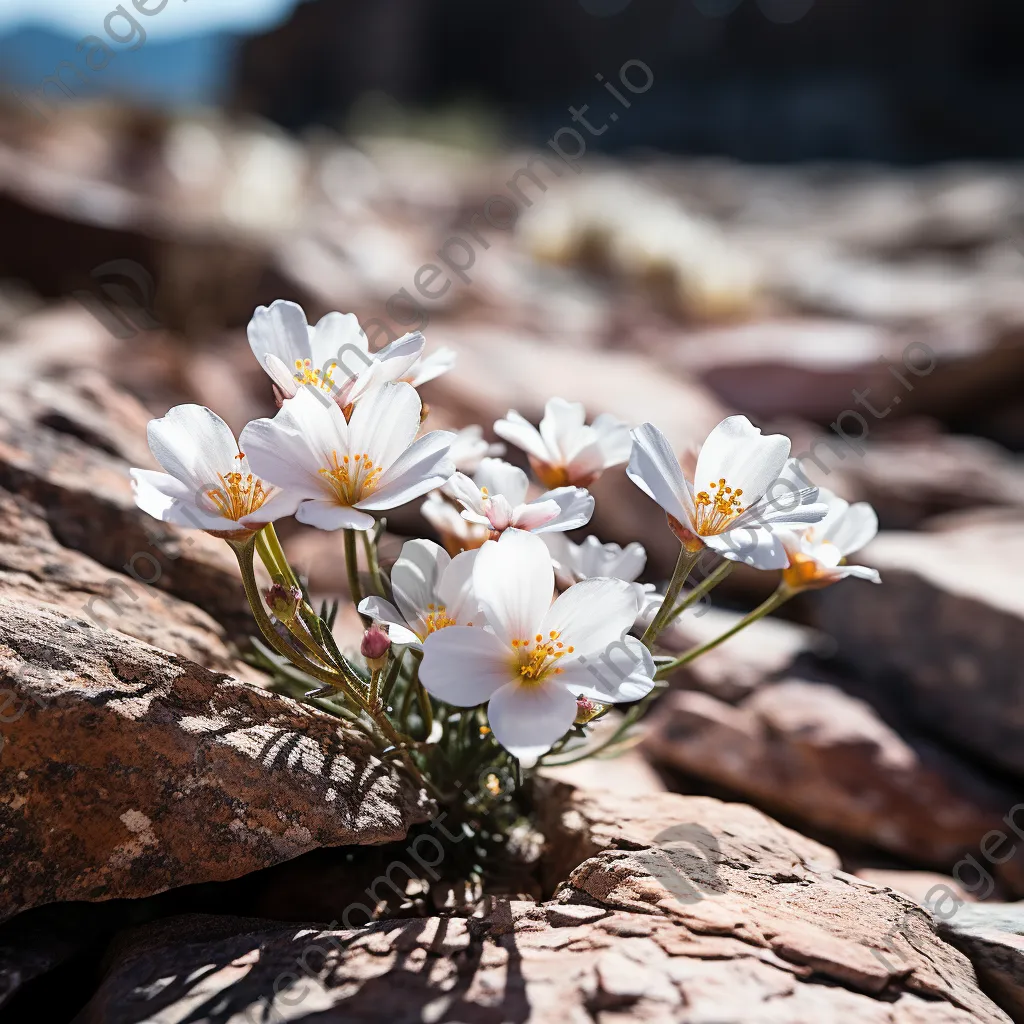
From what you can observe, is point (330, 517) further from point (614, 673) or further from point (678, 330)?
point (678, 330)

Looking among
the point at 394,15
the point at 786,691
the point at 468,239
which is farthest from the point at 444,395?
the point at 394,15

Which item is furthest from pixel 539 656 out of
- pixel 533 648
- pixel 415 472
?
pixel 415 472

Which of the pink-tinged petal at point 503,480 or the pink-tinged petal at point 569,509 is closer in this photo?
the pink-tinged petal at point 569,509

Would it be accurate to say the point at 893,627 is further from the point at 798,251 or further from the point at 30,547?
the point at 798,251

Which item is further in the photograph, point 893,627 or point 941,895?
point 893,627

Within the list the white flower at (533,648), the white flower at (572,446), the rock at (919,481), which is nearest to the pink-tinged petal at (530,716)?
the white flower at (533,648)

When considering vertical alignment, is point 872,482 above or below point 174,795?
above

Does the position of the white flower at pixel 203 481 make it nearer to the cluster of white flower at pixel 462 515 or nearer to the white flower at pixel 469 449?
the cluster of white flower at pixel 462 515
